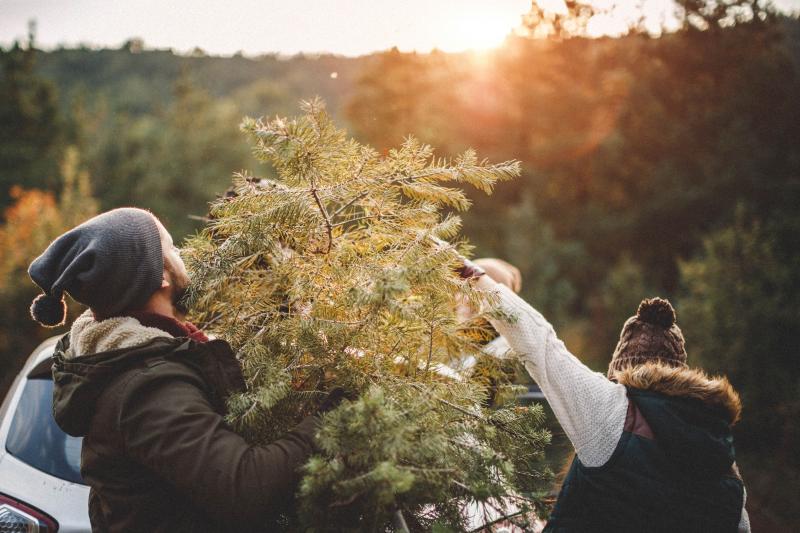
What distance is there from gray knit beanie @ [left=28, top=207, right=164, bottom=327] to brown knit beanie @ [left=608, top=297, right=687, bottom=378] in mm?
1577

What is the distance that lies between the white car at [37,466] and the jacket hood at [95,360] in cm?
121

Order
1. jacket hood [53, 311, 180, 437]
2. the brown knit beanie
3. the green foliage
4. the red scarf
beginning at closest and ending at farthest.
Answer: jacket hood [53, 311, 180, 437] < the red scarf < the brown knit beanie < the green foliage

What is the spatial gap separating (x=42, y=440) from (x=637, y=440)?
8.58 feet

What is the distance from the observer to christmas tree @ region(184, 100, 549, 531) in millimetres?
1334

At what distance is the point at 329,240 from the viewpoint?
1.64m

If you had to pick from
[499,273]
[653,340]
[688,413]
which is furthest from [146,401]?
[499,273]

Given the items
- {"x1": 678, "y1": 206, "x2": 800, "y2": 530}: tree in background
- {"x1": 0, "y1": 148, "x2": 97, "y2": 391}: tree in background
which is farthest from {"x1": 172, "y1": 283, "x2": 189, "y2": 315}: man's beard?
{"x1": 0, "y1": 148, "x2": 97, "y2": 391}: tree in background

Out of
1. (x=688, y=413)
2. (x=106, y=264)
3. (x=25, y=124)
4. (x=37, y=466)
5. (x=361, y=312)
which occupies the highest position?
(x=106, y=264)

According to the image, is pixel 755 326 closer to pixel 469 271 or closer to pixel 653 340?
pixel 653 340

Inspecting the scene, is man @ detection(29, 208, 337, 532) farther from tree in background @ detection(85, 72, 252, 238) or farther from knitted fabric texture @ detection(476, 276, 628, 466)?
tree in background @ detection(85, 72, 252, 238)

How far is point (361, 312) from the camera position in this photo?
153 cm

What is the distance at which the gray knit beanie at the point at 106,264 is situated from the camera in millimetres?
1425

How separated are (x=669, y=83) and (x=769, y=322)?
858cm

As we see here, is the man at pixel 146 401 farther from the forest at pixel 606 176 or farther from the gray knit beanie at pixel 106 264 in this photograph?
the forest at pixel 606 176
